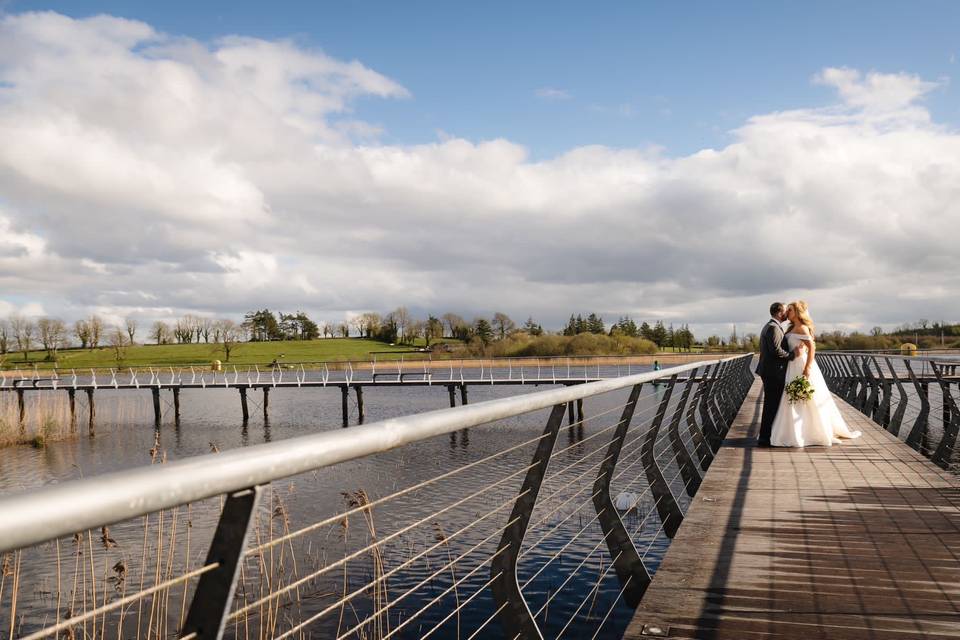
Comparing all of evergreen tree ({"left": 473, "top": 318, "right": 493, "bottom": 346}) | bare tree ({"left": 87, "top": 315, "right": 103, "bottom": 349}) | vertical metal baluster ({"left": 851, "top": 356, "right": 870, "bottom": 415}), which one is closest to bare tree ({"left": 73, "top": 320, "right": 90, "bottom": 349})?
bare tree ({"left": 87, "top": 315, "right": 103, "bottom": 349})

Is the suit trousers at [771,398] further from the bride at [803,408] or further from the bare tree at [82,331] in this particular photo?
the bare tree at [82,331]

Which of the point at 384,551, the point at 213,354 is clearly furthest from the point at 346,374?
the point at 213,354

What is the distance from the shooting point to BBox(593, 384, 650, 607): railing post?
12.0 ft

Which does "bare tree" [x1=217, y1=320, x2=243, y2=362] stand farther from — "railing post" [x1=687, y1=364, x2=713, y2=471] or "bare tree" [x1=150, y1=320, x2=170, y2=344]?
"railing post" [x1=687, y1=364, x2=713, y2=471]

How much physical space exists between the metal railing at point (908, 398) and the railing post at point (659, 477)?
402 centimetres

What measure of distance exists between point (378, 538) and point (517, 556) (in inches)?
393

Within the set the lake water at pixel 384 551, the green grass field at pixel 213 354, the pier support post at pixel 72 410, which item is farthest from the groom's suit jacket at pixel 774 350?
the green grass field at pixel 213 354

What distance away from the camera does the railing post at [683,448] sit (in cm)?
583

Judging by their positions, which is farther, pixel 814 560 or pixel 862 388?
pixel 862 388

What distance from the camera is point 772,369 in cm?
913

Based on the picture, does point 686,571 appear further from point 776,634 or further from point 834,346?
point 834,346

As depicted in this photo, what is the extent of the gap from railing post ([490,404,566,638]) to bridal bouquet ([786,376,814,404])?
22.2 feet

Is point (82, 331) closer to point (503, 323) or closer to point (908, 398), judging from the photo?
point (503, 323)

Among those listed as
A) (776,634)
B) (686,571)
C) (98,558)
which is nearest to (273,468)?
(776,634)
